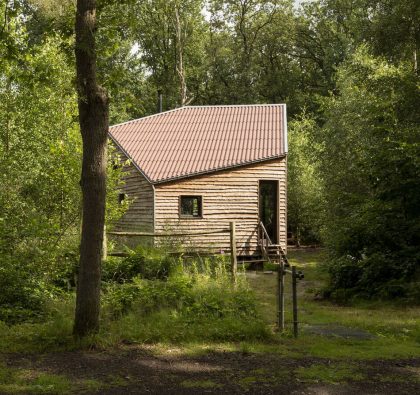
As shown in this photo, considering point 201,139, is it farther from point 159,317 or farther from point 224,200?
point 159,317

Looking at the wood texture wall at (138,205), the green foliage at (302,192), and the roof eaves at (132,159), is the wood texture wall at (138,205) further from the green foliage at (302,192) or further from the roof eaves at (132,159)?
the green foliage at (302,192)

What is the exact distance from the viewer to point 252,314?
8.55m

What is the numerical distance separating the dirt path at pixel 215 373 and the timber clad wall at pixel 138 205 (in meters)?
13.5

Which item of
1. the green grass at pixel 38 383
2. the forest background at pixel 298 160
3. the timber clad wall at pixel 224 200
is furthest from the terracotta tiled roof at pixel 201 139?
the green grass at pixel 38 383

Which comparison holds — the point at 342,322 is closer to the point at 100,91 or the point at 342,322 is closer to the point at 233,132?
the point at 100,91

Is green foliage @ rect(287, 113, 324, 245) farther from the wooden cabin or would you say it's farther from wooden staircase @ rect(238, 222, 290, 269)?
wooden staircase @ rect(238, 222, 290, 269)

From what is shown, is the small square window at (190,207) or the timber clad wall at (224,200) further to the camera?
the small square window at (190,207)

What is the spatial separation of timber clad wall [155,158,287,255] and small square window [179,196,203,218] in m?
0.16

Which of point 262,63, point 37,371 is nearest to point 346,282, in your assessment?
point 37,371

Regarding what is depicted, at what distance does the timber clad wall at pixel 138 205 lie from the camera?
67.4ft

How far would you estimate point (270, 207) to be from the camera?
28375 millimetres

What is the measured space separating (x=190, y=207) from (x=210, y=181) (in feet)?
12.5

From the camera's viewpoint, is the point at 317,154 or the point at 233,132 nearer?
the point at 233,132

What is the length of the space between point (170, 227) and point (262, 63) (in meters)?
34.7
